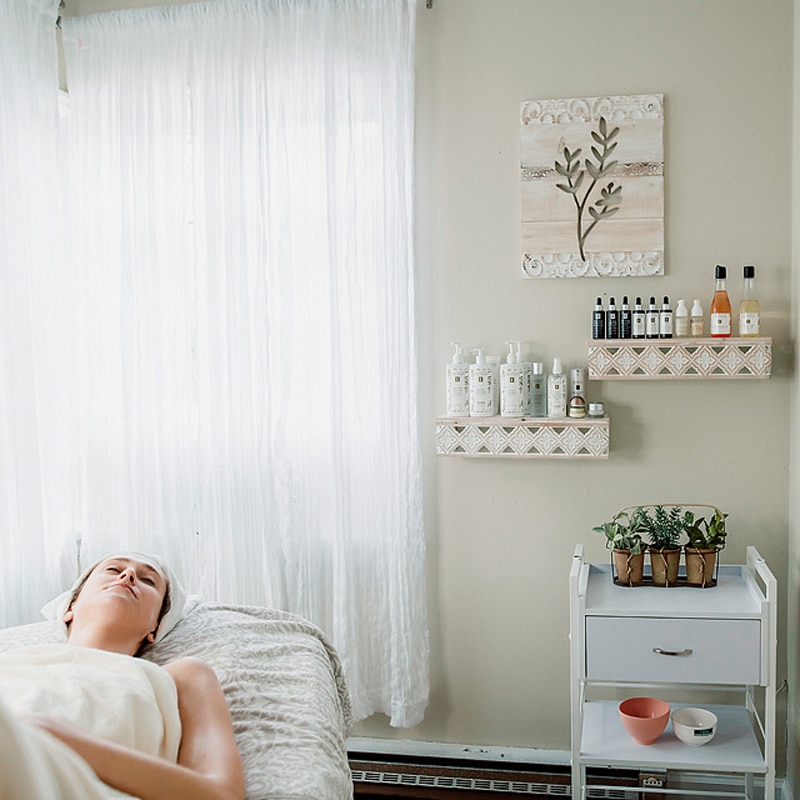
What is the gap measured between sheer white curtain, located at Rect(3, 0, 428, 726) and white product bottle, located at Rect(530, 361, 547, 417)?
0.37 m

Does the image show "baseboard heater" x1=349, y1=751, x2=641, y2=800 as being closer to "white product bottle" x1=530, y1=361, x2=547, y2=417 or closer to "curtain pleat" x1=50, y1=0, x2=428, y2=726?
"curtain pleat" x1=50, y1=0, x2=428, y2=726

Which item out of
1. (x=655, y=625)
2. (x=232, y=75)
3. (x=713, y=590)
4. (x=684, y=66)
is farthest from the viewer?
(x=232, y=75)

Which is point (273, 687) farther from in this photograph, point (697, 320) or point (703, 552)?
point (697, 320)

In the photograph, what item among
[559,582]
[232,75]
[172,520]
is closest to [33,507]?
[172,520]

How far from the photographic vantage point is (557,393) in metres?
2.68

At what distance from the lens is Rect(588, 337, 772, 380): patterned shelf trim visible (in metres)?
2.53

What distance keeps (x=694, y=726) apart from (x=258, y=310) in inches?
68.7

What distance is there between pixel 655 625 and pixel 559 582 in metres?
0.54

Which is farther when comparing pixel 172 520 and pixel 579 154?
pixel 172 520

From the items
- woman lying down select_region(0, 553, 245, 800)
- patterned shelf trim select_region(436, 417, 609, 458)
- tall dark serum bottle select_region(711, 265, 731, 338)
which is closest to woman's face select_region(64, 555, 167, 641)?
woman lying down select_region(0, 553, 245, 800)

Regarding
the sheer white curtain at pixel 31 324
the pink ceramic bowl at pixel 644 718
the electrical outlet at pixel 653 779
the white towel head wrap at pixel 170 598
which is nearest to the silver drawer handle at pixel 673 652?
the pink ceramic bowl at pixel 644 718

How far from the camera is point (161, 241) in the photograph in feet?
9.64

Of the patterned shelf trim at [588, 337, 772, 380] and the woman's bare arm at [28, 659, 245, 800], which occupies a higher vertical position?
the patterned shelf trim at [588, 337, 772, 380]

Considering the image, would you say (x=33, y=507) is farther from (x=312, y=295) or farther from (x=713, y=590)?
(x=713, y=590)
